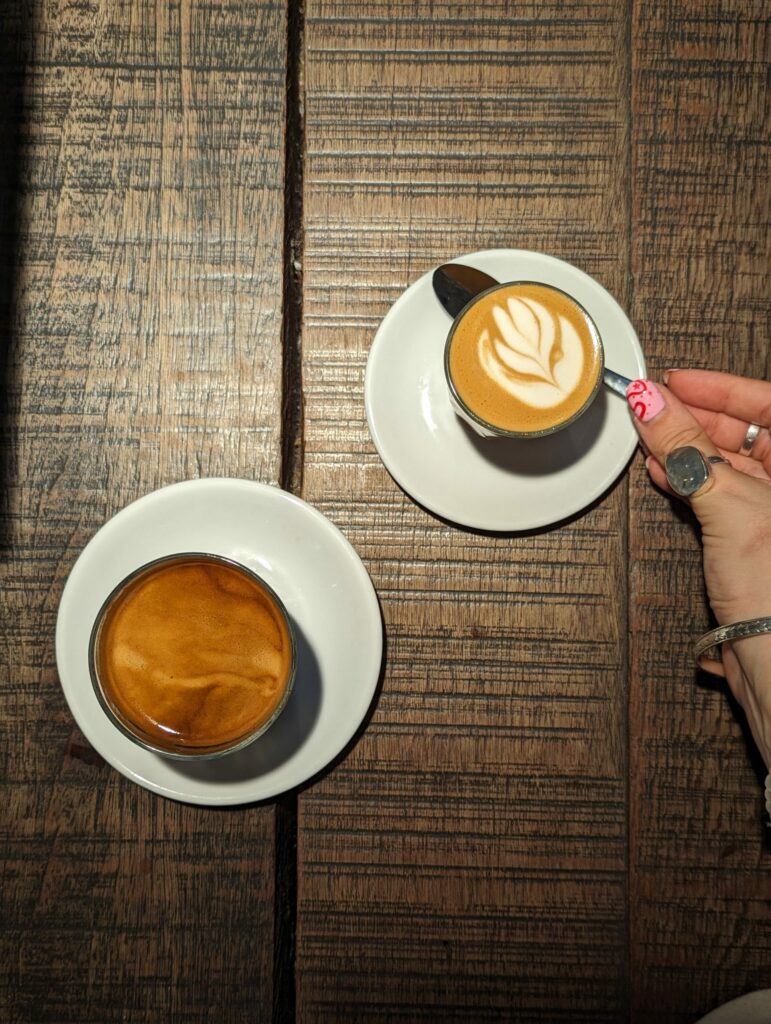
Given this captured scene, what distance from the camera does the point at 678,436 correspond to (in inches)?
40.3

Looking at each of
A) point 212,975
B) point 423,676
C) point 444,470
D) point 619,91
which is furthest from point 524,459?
point 212,975

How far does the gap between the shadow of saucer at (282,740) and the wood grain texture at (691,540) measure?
0.41 m

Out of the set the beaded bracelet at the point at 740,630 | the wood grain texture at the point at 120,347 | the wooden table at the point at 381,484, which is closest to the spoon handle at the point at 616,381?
the wooden table at the point at 381,484

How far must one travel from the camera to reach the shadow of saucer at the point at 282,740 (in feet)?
3.29

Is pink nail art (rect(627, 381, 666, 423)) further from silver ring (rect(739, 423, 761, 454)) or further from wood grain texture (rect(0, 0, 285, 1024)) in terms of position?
wood grain texture (rect(0, 0, 285, 1024))

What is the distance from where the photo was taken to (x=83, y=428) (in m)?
1.09

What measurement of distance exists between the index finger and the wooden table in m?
0.03

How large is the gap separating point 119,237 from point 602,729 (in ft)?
2.88

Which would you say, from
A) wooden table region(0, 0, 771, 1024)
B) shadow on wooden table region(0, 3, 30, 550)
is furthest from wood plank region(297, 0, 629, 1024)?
shadow on wooden table region(0, 3, 30, 550)

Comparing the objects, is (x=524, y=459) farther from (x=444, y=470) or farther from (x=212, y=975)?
(x=212, y=975)

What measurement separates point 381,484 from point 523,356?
237 mm

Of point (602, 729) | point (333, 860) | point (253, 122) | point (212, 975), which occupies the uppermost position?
point (253, 122)

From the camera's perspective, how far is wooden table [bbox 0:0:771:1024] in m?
1.05

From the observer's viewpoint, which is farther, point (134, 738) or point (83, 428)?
point (83, 428)
